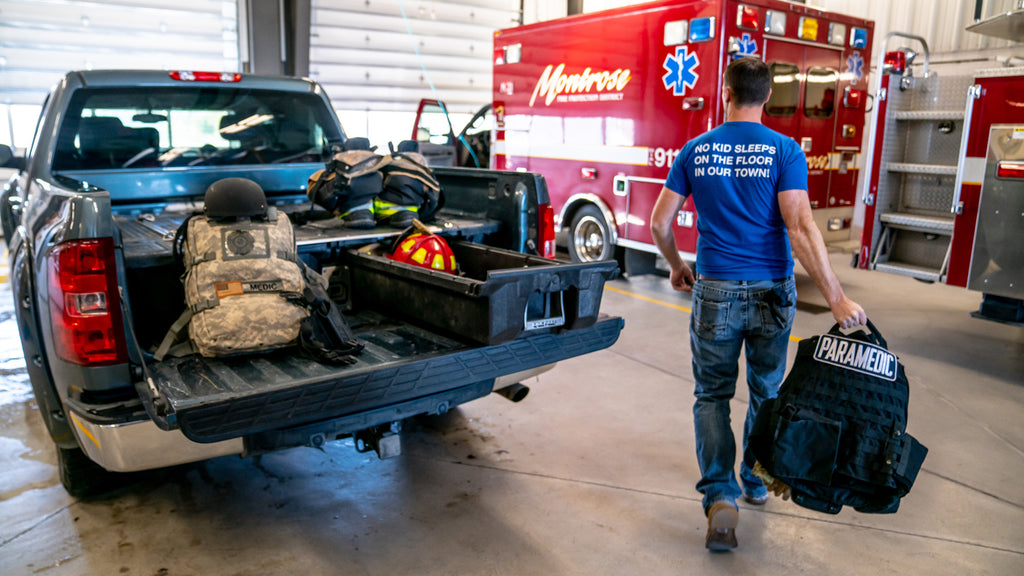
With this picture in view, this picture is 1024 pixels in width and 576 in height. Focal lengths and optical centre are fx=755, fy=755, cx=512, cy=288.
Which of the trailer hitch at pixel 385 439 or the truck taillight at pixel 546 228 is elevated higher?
→ the truck taillight at pixel 546 228

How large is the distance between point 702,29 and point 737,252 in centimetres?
426

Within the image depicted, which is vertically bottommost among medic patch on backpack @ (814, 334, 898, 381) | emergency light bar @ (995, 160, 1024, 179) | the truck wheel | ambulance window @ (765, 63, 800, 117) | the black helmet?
the truck wheel

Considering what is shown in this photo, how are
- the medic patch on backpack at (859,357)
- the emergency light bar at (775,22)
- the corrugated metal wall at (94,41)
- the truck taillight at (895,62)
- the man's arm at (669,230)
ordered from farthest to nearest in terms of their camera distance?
the corrugated metal wall at (94,41)
the emergency light bar at (775,22)
the truck taillight at (895,62)
the man's arm at (669,230)
the medic patch on backpack at (859,357)

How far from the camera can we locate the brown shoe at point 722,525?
9.70 feet

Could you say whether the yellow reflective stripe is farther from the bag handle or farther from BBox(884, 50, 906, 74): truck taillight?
BBox(884, 50, 906, 74): truck taillight

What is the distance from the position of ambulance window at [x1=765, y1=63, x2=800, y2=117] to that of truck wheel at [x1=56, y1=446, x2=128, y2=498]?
6.18 metres

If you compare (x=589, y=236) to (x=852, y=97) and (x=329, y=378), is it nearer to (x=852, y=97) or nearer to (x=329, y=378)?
(x=852, y=97)

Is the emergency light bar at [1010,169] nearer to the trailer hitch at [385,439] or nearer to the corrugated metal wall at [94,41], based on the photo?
the trailer hitch at [385,439]

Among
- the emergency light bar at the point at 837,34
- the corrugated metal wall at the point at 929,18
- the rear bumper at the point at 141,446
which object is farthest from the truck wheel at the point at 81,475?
the corrugated metal wall at the point at 929,18

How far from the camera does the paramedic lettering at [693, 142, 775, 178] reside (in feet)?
9.30

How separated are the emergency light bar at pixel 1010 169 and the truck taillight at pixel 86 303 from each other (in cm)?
536

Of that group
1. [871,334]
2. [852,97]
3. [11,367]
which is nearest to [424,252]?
[871,334]

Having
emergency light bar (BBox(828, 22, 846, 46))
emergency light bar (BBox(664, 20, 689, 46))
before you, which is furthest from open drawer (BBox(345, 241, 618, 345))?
emergency light bar (BBox(828, 22, 846, 46))

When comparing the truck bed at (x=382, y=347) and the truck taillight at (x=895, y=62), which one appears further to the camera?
the truck taillight at (x=895, y=62)
